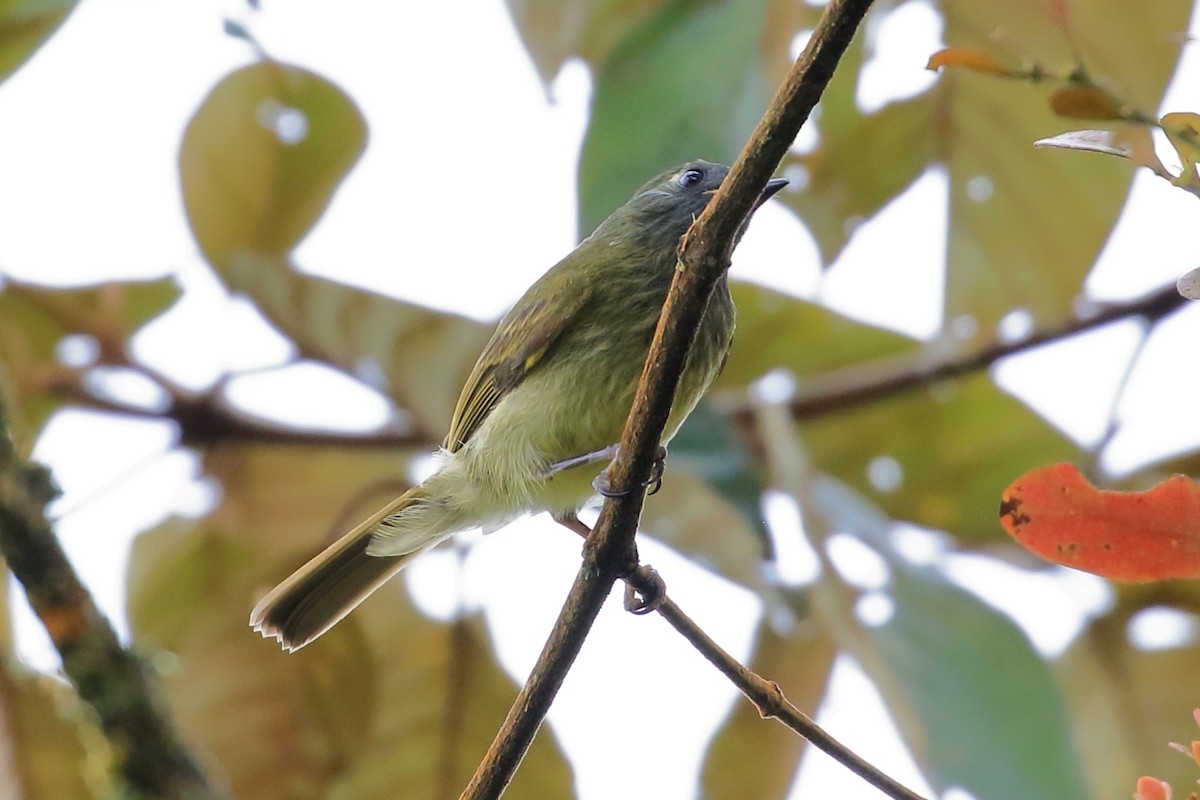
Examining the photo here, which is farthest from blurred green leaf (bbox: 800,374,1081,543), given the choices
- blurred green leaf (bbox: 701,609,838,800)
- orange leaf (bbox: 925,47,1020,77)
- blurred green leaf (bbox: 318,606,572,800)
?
orange leaf (bbox: 925,47,1020,77)

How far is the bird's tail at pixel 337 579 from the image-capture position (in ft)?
9.14

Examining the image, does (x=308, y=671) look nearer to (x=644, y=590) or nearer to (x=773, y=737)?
(x=773, y=737)

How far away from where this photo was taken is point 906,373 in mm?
3203

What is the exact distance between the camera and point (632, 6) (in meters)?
2.84

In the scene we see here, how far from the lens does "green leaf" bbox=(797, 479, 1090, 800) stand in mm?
2242

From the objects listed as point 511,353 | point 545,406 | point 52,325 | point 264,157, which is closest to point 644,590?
point 545,406

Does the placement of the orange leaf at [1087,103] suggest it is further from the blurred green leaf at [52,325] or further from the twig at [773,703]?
the blurred green leaf at [52,325]

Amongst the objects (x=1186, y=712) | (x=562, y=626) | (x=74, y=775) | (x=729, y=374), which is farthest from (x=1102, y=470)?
(x=74, y=775)

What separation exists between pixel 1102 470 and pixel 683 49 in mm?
1254

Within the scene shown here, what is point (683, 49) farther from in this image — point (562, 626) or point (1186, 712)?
point (1186, 712)

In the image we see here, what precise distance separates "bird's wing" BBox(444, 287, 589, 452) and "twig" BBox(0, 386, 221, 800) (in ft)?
3.03

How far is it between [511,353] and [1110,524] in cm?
196

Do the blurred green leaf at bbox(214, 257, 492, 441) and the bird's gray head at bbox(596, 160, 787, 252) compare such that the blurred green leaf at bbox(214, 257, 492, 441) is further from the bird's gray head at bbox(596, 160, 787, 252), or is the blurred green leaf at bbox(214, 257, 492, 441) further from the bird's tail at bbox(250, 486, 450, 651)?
the bird's gray head at bbox(596, 160, 787, 252)

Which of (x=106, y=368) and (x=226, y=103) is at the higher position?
(x=226, y=103)
